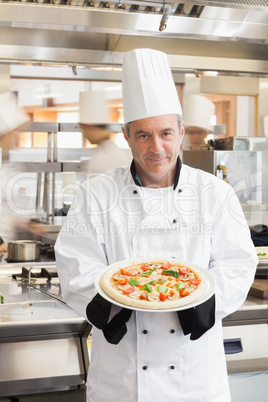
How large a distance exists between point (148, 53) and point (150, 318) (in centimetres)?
94

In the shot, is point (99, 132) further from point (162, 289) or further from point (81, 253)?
point (162, 289)

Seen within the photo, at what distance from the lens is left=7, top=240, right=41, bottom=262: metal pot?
136 inches

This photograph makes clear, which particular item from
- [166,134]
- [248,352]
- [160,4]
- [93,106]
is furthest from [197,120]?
[166,134]

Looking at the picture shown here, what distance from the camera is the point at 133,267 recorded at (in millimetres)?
1566

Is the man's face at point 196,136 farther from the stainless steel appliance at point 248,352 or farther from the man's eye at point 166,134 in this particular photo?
the man's eye at point 166,134

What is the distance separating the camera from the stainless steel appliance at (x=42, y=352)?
214 cm

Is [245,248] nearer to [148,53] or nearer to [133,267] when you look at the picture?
[133,267]

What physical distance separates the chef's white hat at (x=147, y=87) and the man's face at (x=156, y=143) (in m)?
0.03

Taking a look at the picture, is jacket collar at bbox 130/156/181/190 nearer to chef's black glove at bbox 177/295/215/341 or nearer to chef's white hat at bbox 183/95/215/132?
chef's black glove at bbox 177/295/215/341

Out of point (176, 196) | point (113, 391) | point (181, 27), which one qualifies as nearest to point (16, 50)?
point (181, 27)

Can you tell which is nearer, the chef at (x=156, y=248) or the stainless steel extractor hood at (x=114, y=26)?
the chef at (x=156, y=248)

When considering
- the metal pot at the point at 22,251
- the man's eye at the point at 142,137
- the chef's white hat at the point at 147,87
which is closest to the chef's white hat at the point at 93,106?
the metal pot at the point at 22,251

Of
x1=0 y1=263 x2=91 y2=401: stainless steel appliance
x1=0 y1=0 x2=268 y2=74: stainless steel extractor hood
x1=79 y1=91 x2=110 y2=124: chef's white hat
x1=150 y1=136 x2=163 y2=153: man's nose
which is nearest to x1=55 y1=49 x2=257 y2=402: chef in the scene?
x1=150 y1=136 x2=163 y2=153: man's nose

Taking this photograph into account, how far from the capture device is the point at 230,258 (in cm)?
162
